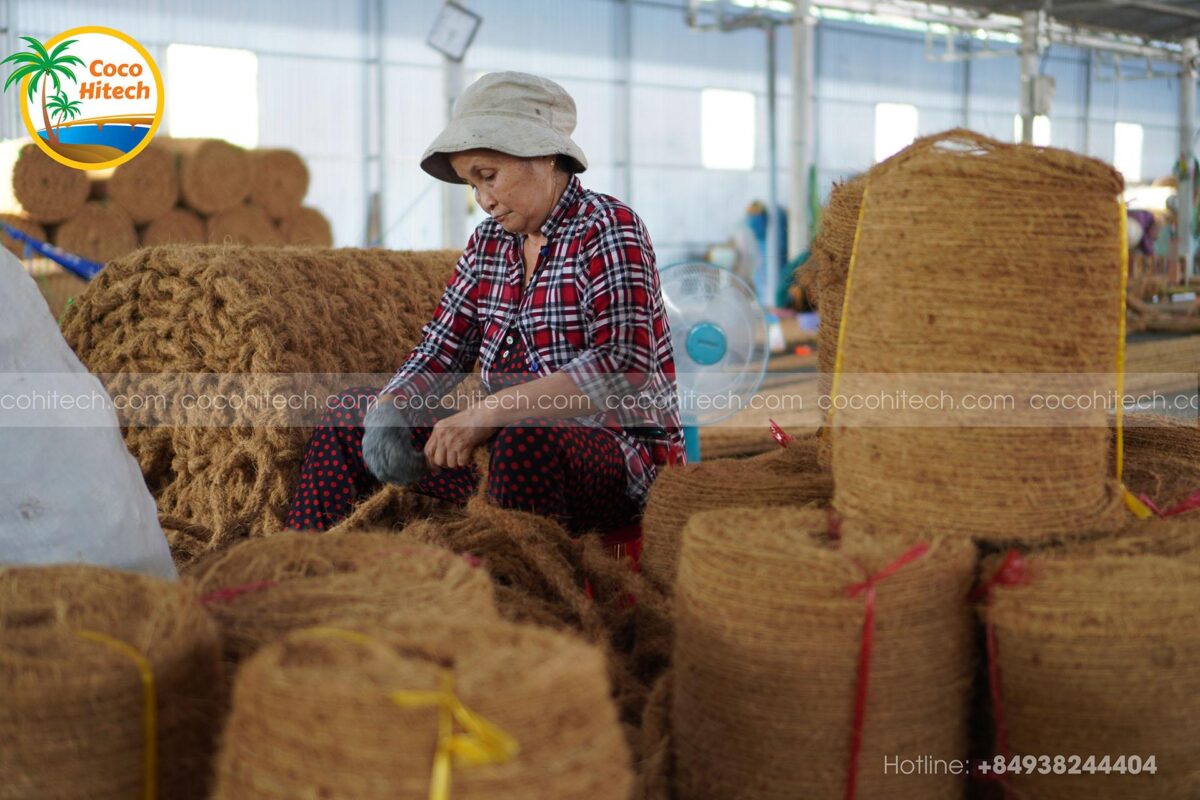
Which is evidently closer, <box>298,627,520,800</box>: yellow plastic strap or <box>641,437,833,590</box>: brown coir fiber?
<box>298,627,520,800</box>: yellow plastic strap

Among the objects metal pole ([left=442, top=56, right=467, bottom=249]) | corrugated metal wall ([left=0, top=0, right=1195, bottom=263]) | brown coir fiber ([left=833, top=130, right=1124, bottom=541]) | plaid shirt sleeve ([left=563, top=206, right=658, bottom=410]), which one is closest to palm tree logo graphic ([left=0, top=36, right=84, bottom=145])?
metal pole ([left=442, top=56, right=467, bottom=249])

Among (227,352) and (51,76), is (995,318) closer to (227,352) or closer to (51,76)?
(227,352)

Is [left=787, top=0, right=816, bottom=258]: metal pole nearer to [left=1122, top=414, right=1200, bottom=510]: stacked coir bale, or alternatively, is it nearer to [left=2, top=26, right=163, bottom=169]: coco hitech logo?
[left=2, top=26, right=163, bottom=169]: coco hitech logo

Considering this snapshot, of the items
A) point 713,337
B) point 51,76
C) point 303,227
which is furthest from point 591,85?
point 713,337

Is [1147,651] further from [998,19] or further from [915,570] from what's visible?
[998,19]

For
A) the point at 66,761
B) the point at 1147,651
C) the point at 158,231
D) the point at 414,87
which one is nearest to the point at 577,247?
the point at 1147,651

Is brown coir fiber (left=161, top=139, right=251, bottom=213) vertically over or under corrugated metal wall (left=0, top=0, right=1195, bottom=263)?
under

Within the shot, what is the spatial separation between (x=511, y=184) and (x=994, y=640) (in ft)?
4.42

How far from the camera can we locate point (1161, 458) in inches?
83.6

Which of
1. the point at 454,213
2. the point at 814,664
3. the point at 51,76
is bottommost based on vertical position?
the point at 814,664

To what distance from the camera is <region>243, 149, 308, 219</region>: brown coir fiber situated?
23.9 feet

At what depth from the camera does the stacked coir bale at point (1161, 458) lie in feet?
6.29

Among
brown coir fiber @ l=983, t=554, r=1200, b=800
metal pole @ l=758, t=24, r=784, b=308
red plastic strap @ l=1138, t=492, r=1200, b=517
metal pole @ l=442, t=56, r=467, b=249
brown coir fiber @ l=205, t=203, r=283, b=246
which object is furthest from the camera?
metal pole @ l=758, t=24, r=784, b=308

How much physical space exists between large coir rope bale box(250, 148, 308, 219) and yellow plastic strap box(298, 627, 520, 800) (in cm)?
679
